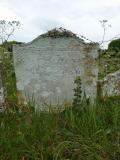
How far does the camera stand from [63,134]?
4.36 m

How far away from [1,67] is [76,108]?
127 centimetres

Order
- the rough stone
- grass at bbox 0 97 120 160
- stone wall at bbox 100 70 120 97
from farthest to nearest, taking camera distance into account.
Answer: stone wall at bbox 100 70 120 97 → the rough stone → grass at bbox 0 97 120 160

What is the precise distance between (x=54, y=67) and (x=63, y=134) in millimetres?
1690

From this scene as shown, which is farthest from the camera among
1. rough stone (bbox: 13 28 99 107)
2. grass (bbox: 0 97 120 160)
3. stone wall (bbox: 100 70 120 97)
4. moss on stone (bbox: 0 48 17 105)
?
stone wall (bbox: 100 70 120 97)

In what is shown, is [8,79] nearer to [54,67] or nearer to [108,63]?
[54,67]

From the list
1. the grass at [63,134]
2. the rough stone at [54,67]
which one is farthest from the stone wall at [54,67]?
the grass at [63,134]

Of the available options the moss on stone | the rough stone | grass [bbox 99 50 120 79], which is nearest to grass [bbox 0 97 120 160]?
the moss on stone

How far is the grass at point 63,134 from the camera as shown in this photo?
404cm

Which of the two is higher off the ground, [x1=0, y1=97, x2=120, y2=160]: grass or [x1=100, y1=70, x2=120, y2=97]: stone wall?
[x1=100, y1=70, x2=120, y2=97]: stone wall

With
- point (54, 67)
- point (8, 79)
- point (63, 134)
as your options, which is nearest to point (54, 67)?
point (54, 67)

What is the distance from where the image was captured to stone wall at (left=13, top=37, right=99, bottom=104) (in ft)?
19.1

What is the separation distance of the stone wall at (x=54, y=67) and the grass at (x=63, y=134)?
0.89 metres

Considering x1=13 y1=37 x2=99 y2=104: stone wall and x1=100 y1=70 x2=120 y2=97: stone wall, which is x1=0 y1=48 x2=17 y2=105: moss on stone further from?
x1=100 y1=70 x2=120 y2=97: stone wall

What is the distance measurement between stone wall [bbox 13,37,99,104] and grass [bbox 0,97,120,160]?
0.89 meters
